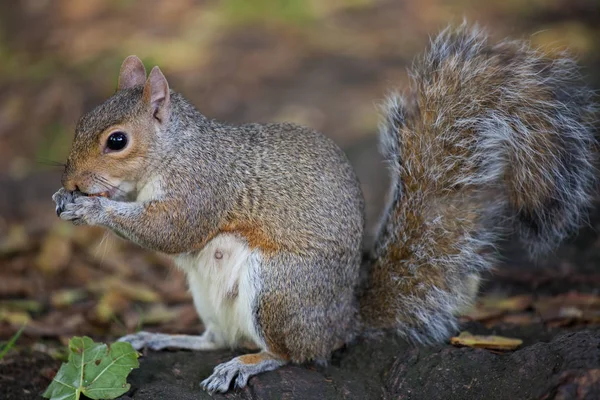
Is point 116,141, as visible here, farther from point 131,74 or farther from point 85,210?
point 131,74

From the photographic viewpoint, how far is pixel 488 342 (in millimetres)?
2848

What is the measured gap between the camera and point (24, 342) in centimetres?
334

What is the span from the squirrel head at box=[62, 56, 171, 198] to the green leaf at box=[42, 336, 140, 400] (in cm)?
57

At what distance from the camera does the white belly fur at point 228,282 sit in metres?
2.72

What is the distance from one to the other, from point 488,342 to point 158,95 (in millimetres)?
1564

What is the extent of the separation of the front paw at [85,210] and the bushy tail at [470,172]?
110 centimetres

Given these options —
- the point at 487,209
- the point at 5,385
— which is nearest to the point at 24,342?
the point at 5,385

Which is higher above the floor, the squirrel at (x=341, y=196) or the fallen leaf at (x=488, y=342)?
the squirrel at (x=341, y=196)

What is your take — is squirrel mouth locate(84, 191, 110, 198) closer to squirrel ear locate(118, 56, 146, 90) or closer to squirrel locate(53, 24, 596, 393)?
squirrel locate(53, 24, 596, 393)

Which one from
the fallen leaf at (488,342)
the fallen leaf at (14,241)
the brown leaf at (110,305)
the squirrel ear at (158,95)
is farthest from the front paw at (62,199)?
the fallen leaf at (14,241)

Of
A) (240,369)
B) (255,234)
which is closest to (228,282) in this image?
(255,234)

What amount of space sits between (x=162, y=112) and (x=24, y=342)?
1342 mm

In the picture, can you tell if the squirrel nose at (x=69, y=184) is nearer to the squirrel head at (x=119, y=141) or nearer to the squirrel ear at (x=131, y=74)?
the squirrel head at (x=119, y=141)

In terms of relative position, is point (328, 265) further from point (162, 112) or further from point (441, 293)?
point (162, 112)
